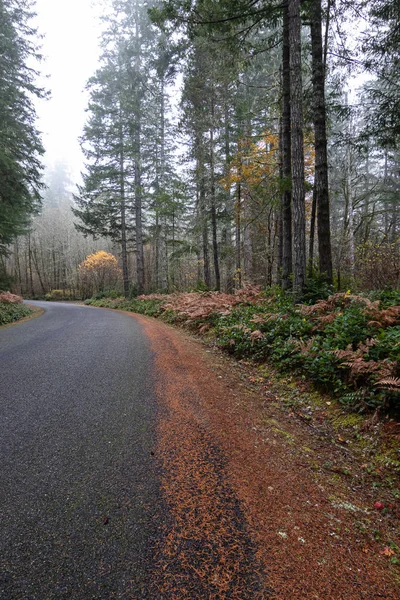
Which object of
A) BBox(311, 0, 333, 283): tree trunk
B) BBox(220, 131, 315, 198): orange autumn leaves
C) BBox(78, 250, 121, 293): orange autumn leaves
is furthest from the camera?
BBox(78, 250, 121, 293): orange autumn leaves

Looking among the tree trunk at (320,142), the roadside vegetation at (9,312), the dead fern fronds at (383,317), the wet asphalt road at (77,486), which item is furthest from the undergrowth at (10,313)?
the dead fern fronds at (383,317)

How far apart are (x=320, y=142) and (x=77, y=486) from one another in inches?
326

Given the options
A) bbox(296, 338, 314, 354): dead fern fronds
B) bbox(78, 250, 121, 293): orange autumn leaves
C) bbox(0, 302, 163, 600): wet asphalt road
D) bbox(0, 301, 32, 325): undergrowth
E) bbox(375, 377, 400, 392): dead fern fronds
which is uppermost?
bbox(78, 250, 121, 293): orange autumn leaves

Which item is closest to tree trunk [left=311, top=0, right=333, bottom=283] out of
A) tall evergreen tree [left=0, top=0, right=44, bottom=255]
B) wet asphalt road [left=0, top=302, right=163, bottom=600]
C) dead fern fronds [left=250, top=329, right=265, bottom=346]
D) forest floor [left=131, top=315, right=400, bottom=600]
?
dead fern fronds [left=250, top=329, right=265, bottom=346]

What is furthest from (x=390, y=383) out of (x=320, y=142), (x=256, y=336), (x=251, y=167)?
(x=251, y=167)

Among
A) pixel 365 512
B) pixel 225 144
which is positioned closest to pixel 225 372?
pixel 365 512

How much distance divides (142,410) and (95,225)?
1822 centimetres

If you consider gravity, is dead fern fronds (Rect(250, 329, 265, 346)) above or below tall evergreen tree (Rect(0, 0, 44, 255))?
below

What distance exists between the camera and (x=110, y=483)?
167cm

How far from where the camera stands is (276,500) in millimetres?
1671

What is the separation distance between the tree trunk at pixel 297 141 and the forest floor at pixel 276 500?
3.91m

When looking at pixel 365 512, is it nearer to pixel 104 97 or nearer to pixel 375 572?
pixel 375 572

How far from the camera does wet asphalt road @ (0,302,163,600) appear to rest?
1121 millimetres

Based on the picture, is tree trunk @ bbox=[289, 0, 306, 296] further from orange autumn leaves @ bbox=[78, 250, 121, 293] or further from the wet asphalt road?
orange autumn leaves @ bbox=[78, 250, 121, 293]
